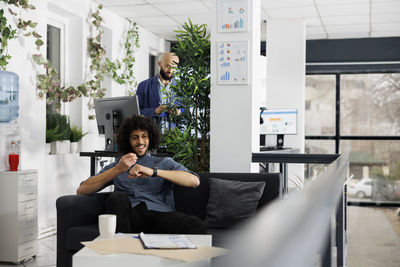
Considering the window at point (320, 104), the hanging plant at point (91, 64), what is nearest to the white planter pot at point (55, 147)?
the hanging plant at point (91, 64)

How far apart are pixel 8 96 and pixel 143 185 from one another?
1.73 meters

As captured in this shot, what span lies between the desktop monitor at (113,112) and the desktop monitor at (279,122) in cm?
260

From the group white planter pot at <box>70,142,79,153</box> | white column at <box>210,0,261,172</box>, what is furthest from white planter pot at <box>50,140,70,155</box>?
white column at <box>210,0,261,172</box>

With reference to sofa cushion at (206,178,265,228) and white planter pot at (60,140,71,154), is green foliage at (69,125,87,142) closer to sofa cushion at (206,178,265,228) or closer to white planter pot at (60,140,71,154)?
white planter pot at (60,140,71,154)

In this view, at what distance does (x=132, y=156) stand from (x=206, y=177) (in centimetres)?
67

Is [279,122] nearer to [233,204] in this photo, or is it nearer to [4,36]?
[233,204]

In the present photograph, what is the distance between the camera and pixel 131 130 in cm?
321

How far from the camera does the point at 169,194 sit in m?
3.24

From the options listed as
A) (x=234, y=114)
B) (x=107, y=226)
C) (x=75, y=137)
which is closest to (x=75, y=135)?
(x=75, y=137)

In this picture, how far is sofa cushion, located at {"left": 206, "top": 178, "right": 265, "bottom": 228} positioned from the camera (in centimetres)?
319

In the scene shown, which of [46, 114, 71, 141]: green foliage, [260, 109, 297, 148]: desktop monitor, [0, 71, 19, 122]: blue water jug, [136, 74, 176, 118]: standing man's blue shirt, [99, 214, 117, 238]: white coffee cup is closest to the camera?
[99, 214, 117, 238]: white coffee cup

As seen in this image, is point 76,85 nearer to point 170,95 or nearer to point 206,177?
point 170,95

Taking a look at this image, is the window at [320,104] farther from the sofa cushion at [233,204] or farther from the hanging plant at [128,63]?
the sofa cushion at [233,204]

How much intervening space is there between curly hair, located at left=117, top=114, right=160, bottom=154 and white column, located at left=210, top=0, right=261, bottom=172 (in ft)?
2.19
